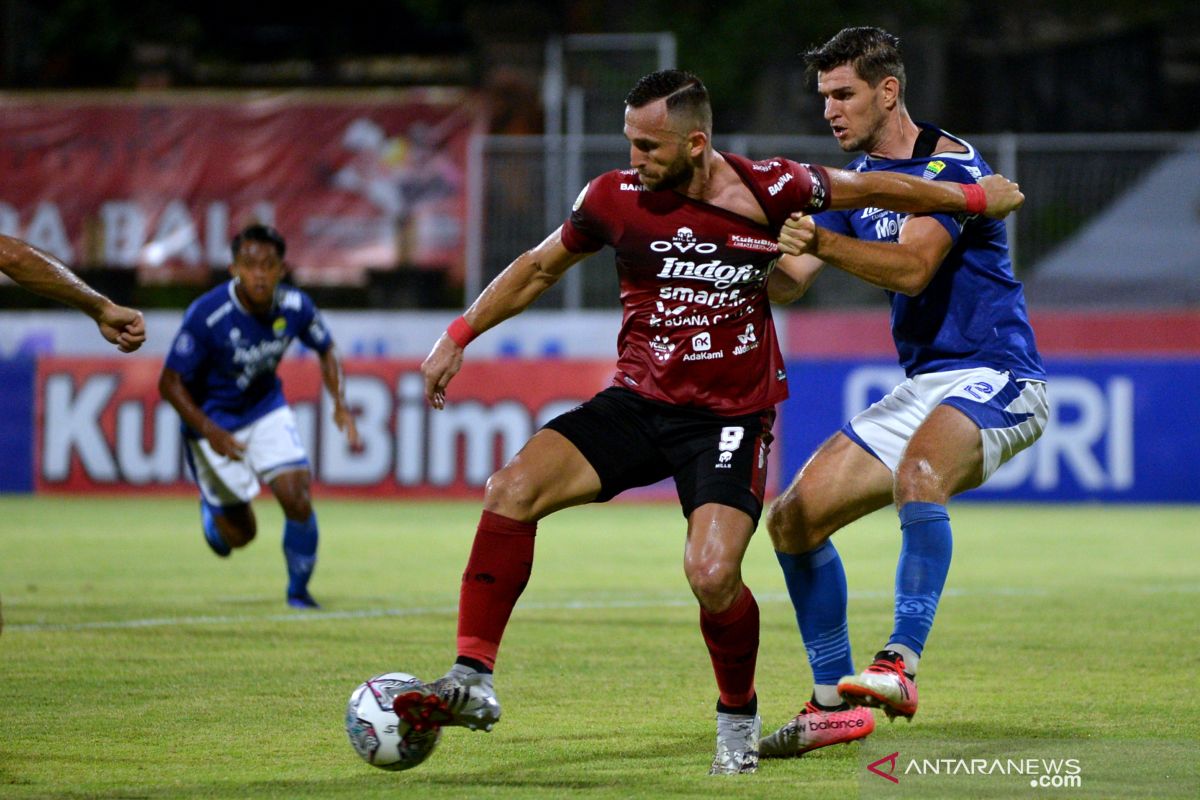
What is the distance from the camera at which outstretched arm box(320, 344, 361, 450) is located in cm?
1084

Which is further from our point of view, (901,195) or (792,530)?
(792,530)

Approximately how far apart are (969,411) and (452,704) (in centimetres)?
207

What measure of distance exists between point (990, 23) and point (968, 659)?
23.8 metres

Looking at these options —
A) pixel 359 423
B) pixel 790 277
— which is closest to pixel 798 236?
pixel 790 277

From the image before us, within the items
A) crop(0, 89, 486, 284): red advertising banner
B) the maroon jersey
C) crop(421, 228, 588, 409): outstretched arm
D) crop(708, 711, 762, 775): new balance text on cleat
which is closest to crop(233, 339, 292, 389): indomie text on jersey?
crop(421, 228, 588, 409): outstretched arm

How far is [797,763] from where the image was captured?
591 cm

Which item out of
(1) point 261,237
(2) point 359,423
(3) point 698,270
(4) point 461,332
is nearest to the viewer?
(3) point 698,270

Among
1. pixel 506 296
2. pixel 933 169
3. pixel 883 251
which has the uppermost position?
pixel 933 169

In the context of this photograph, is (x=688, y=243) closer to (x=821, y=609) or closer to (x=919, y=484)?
(x=919, y=484)

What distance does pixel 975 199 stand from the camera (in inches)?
238

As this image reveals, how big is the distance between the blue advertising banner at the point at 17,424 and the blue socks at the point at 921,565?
1489cm

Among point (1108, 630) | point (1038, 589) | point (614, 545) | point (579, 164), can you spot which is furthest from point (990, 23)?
point (1108, 630)

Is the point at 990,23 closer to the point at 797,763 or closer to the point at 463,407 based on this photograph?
the point at 463,407

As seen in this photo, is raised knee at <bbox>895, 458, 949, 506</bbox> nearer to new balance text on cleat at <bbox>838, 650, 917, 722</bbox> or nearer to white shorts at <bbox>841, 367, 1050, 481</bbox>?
white shorts at <bbox>841, 367, 1050, 481</bbox>
